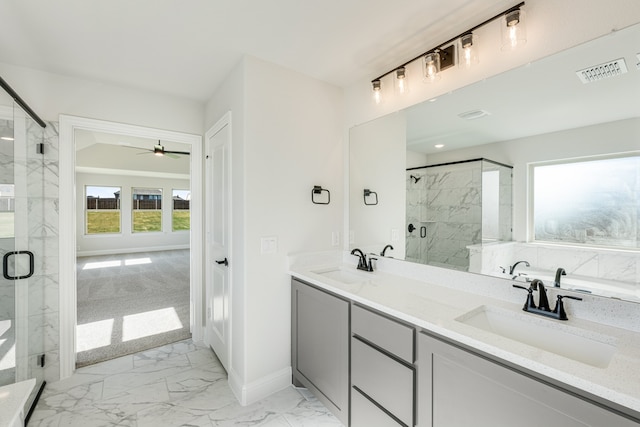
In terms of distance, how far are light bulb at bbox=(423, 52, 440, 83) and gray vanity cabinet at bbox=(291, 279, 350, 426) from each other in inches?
62.8

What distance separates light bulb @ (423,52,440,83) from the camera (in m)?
1.79

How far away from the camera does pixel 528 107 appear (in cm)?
150

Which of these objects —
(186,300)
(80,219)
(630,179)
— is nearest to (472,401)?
(630,179)

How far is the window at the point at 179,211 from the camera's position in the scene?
9742 mm

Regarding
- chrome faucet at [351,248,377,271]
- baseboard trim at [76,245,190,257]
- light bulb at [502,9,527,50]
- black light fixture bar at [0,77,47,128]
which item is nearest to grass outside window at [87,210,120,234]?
baseboard trim at [76,245,190,257]

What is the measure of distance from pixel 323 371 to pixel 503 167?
1767mm

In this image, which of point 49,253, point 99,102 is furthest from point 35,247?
point 99,102

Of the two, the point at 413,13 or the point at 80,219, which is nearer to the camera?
the point at 413,13

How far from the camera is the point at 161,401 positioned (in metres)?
2.08

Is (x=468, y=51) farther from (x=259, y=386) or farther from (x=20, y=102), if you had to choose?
(x=20, y=102)

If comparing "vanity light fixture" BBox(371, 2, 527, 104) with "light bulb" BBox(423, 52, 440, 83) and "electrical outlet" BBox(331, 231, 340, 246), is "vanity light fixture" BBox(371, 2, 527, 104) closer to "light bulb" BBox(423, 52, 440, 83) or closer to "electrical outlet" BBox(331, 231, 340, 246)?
"light bulb" BBox(423, 52, 440, 83)

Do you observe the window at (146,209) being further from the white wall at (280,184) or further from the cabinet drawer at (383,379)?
the cabinet drawer at (383,379)

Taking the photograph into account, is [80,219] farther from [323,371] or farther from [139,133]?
→ [323,371]

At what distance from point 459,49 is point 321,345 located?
Answer: 216 cm
